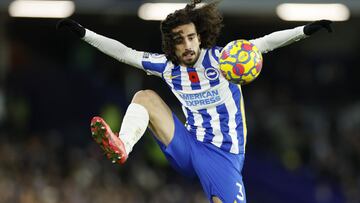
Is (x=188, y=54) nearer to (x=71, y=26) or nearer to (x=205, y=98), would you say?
(x=205, y=98)

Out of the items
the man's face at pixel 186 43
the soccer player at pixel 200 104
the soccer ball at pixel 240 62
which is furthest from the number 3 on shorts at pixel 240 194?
the man's face at pixel 186 43

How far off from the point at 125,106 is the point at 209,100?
9.21 m

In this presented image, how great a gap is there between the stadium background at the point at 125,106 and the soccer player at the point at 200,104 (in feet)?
18.7

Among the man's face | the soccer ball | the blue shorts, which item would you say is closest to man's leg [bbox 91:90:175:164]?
the blue shorts

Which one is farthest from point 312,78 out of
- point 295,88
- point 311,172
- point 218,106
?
point 218,106

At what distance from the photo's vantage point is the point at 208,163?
7.89 metres

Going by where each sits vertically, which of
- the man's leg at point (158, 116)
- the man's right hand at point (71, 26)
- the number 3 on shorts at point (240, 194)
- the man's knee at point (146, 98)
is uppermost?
the man's right hand at point (71, 26)

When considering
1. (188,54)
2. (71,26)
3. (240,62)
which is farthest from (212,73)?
(71,26)

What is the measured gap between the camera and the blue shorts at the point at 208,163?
7.85 m

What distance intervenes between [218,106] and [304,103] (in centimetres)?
1183

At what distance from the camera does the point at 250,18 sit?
1930 centimetres

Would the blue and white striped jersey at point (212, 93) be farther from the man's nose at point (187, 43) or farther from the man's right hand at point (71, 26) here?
the man's right hand at point (71, 26)

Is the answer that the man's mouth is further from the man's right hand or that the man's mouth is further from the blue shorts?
the man's right hand

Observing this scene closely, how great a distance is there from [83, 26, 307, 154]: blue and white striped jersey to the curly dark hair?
0.11m
